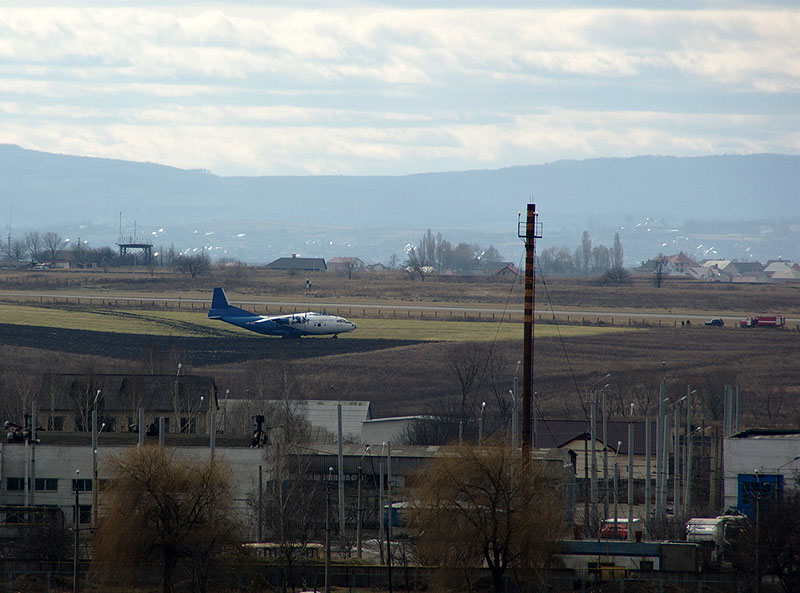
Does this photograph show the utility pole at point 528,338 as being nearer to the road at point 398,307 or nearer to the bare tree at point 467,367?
the bare tree at point 467,367

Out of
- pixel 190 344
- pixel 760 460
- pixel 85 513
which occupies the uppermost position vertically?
pixel 190 344

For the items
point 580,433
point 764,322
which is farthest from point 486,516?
point 764,322

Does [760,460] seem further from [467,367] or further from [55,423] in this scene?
[467,367]

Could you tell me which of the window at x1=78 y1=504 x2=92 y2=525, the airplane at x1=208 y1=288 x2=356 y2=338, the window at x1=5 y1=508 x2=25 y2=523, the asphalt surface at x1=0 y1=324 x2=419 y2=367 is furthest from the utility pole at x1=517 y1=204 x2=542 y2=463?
the airplane at x1=208 y1=288 x2=356 y2=338

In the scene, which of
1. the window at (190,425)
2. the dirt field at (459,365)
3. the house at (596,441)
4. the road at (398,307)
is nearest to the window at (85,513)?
the window at (190,425)

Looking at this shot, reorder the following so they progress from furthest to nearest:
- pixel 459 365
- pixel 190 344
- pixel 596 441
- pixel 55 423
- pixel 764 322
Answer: pixel 764 322
pixel 190 344
pixel 459 365
pixel 55 423
pixel 596 441

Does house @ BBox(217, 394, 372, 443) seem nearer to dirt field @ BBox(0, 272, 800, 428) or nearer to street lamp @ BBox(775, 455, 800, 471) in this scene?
dirt field @ BBox(0, 272, 800, 428)

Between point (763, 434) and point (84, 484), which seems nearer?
point (84, 484)

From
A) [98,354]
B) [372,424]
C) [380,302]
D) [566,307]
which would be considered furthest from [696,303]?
[372,424]

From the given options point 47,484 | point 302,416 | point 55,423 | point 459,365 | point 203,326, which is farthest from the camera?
point 203,326
